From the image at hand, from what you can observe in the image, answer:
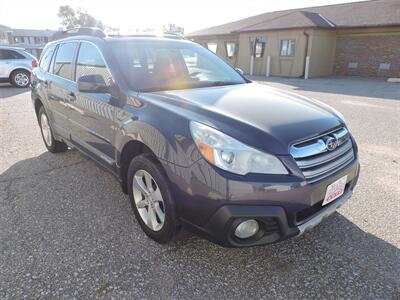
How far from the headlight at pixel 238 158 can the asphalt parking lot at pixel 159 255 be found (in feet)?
2.85

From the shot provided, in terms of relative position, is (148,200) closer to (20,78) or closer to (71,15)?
(20,78)

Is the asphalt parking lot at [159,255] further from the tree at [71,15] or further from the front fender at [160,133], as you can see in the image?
the tree at [71,15]

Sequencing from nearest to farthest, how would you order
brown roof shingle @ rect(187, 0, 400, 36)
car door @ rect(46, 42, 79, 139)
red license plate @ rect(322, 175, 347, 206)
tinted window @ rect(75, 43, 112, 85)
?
red license plate @ rect(322, 175, 347, 206)
tinted window @ rect(75, 43, 112, 85)
car door @ rect(46, 42, 79, 139)
brown roof shingle @ rect(187, 0, 400, 36)

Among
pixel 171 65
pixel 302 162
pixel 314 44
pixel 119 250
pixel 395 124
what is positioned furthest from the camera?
pixel 314 44

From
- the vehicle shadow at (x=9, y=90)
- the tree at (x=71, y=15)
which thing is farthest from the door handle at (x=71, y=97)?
the tree at (x=71, y=15)

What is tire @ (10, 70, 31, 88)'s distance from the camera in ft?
43.1

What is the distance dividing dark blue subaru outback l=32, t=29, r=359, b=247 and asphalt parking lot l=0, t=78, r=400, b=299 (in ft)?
1.06

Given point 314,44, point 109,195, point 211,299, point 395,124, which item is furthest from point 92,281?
point 314,44

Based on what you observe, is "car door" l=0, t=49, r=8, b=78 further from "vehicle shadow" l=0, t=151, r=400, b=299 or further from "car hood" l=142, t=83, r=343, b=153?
"car hood" l=142, t=83, r=343, b=153

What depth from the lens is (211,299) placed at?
7.08 ft

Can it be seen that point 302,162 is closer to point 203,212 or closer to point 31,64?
point 203,212

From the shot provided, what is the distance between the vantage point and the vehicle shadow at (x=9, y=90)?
1166cm

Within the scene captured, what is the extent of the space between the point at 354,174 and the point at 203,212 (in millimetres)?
1421

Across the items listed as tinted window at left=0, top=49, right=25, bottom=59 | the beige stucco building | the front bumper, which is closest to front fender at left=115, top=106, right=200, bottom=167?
the front bumper
